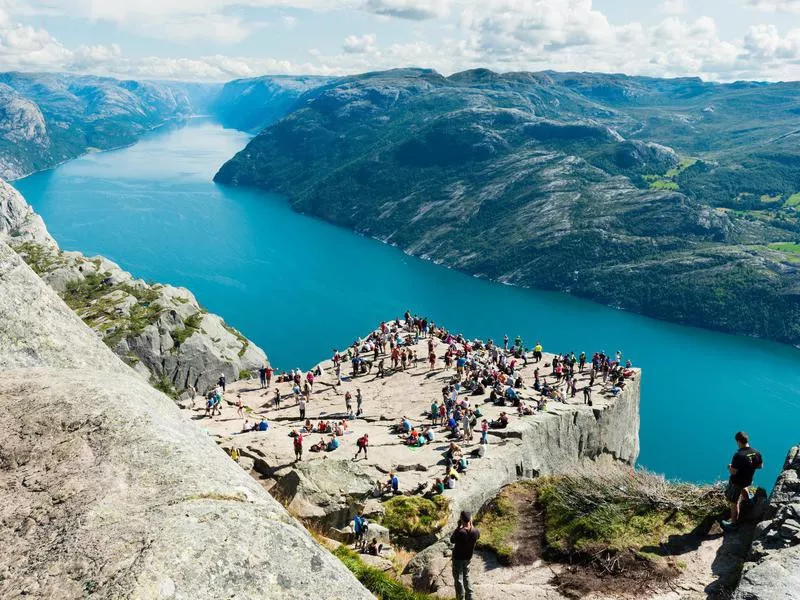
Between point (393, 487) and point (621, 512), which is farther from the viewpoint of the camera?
point (393, 487)

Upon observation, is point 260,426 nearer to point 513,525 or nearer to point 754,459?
point 513,525

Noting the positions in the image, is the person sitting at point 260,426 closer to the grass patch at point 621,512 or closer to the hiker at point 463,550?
the grass patch at point 621,512

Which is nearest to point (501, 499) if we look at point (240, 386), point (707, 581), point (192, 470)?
point (707, 581)

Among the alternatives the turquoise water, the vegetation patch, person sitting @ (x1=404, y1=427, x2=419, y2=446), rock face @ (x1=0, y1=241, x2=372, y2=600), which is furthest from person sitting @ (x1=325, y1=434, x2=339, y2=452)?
the turquoise water

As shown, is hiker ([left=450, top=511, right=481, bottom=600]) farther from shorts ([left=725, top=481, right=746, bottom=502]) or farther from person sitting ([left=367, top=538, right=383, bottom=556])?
shorts ([left=725, top=481, right=746, bottom=502])

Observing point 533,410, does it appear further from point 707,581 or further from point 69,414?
point 69,414

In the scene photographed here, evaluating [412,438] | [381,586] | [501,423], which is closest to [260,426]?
[412,438]

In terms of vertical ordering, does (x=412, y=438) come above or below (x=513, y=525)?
below
